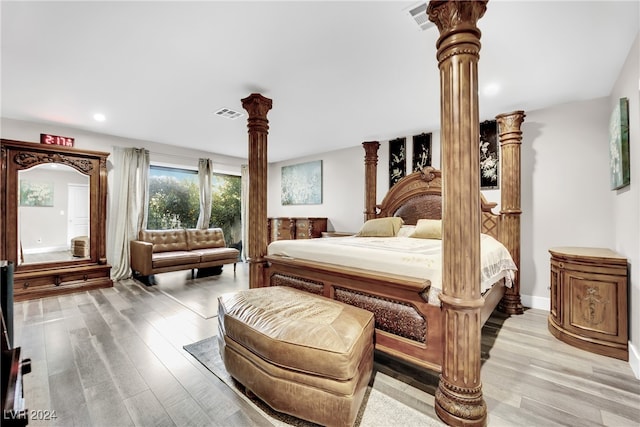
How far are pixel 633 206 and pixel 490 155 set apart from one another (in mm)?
1875

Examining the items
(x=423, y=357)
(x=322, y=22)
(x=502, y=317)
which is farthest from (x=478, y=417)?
(x=322, y=22)

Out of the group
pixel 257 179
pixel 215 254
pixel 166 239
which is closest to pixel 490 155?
pixel 257 179

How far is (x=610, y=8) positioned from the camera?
1.82 meters

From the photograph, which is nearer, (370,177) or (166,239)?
(370,177)

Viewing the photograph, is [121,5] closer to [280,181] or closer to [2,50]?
[2,50]

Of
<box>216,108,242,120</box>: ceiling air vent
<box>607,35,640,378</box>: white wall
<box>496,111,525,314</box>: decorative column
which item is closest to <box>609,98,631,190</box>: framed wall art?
<box>607,35,640,378</box>: white wall

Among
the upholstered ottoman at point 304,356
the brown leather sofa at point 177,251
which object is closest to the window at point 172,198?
the brown leather sofa at point 177,251

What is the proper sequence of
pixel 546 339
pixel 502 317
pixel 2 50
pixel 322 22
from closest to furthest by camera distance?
pixel 322 22, pixel 2 50, pixel 546 339, pixel 502 317

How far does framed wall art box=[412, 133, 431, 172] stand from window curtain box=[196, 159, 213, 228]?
4.51 m

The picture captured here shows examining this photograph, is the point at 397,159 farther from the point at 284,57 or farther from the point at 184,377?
the point at 184,377

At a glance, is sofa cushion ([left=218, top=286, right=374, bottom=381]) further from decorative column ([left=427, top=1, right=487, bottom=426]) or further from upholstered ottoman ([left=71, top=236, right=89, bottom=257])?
upholstered ottoman ([left=71, top=236, right=89, bottom=257])

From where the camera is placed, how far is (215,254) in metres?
5.36

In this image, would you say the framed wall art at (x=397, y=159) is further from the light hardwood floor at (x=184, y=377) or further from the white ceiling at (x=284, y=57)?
the light hardwood floor at (x=184, y=377)

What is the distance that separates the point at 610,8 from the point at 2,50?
476cm
